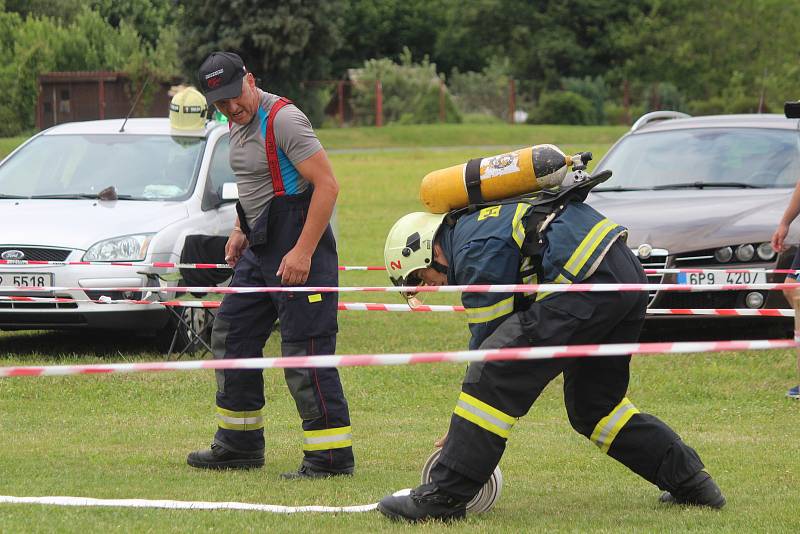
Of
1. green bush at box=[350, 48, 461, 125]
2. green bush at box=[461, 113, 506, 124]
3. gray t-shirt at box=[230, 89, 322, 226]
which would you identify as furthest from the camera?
green bush at box=[461, 113, 506, 124]

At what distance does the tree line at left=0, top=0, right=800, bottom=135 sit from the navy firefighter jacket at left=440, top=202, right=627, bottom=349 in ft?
88.0

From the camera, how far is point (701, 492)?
530cm

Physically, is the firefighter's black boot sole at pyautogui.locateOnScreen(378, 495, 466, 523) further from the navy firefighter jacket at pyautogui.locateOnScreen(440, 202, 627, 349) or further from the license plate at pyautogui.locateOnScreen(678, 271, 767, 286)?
the license plate at pyautogui.locateOnScreen(678, 271, 767, 286)

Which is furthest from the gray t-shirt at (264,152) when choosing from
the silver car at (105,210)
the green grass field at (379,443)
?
the silver car at (105,210)

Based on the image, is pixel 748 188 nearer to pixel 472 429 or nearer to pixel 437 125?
pixel 472 429

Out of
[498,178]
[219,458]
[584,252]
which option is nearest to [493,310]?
[584,252]

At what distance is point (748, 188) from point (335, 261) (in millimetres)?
4993

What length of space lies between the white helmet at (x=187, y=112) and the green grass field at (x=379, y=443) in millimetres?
1794

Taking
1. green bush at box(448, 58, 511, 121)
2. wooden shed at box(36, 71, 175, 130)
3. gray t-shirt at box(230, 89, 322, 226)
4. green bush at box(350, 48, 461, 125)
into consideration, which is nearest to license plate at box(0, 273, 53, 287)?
gray t-shirt at box(230, 89, 322, 226)

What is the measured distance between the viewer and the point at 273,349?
10.1 meters

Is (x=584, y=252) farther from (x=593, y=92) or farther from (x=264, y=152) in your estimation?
(x=593, y=92)

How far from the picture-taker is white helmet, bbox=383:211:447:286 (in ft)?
17.0

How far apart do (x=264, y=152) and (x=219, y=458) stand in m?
1.44

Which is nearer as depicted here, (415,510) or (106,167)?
(415,510)
